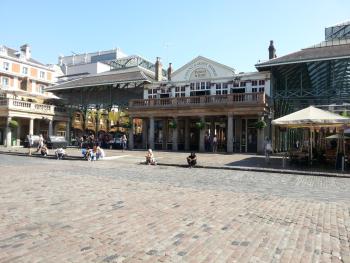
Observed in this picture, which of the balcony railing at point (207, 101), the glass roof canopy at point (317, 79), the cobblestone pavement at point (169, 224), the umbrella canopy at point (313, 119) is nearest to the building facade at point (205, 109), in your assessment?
the balcony railing at point (207, 101)

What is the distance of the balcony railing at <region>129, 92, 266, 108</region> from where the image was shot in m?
27.8

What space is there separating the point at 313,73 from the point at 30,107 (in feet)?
108

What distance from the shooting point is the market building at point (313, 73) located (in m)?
27.9

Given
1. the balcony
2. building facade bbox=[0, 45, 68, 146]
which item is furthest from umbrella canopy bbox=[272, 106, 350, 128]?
building facade bbox=[0, 45, 68, 146]

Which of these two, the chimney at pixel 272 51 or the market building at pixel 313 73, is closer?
the market building at pixel 313 73

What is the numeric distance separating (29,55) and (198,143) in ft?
162

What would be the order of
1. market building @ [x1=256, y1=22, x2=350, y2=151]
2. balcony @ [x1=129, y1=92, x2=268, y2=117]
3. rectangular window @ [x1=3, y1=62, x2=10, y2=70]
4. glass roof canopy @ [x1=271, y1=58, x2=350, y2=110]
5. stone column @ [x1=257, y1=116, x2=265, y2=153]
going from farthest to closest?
rectangular window @ [x1=3, y1=62, x2=10, y2=70] < glass roof canopy @ [x1=271, y1=58, x2=350, y2=110] < market building @ [x1=256, y1=22, x2=350, y2=151] < stone column @ [x1=257, y1=116, x2=265, y2=153] < balcony @ [x1=129, y1=92, x2=268, y2=117]

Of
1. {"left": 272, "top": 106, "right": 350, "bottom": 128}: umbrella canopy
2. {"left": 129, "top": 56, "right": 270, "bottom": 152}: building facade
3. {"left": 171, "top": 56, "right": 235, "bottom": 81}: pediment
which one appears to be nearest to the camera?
{"left": 272, "top": 106, "right": 350, "bottom": 128}: umbrella canopy

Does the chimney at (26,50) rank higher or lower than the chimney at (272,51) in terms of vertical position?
higher

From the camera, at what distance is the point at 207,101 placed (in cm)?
3020

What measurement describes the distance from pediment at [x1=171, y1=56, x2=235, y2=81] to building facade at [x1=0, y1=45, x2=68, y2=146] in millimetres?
18765

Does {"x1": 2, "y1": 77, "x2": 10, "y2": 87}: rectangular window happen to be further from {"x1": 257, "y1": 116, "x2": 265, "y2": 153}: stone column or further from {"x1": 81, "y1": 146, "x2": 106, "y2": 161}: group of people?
{"x1": 257, "y1": 116, "x2": 265, "y2": 153}: stone column

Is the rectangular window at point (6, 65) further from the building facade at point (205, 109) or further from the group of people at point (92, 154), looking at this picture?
the group of people at point (92, 154)

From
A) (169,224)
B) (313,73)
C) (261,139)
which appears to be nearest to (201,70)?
(261,139)
